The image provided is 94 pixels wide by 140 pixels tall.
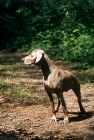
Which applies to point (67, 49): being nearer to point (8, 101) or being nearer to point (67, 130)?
point (8, 101)

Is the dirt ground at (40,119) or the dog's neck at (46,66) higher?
the dog's neck at (46,66)

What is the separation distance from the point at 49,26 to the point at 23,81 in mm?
8587

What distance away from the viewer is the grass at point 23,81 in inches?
316

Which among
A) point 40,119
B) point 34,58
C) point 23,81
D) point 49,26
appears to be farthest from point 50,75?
point 49,26

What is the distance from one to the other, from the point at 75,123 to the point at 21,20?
43.4 ft

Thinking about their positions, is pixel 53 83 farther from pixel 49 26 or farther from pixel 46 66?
pixel 49 26

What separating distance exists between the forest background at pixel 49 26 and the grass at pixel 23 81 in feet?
7.12

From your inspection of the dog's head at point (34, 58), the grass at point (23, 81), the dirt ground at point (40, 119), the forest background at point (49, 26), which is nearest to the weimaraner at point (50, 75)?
the dog's head at point (34, 58)

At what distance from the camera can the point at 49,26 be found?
1822 cm

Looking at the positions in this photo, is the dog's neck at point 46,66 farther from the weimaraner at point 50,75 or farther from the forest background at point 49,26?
the forest background at point 49,26

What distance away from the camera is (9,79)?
33.6ft

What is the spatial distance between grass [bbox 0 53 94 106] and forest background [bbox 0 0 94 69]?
2.17 metres

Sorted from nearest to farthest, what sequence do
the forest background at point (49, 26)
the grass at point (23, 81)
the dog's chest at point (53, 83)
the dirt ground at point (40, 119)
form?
the dirt ground at point (40, 119) < the dog's chest at point (53, 83) < the grass at point (23, 81) < the forest background at point (49, 26)

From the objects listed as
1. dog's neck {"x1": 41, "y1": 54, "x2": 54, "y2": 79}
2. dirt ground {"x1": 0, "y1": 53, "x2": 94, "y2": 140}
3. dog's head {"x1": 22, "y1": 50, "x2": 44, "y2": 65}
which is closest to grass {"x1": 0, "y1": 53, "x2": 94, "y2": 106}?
dirt ground {"x1": 0, "y1": 53, "x2": 94, "y2": 140}
